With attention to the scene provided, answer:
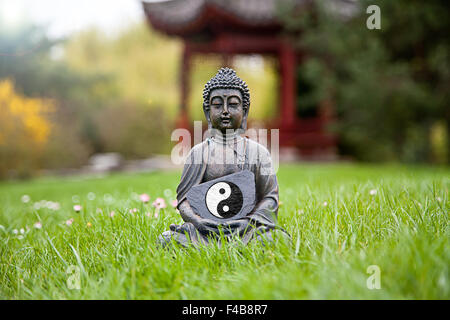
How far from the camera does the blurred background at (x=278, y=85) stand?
7688 millimetres

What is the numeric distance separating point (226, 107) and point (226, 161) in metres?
0.37

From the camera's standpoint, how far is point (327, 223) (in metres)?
2.44

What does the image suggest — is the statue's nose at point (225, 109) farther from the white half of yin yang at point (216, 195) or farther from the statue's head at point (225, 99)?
the white half of yin yang at point (216, 195)

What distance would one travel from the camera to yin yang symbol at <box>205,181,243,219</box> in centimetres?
236

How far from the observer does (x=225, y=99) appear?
2.38 m

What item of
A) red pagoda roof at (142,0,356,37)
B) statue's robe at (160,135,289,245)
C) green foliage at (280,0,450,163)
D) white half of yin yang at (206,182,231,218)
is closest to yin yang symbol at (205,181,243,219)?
white half of yin yang at (206,182,231,218)

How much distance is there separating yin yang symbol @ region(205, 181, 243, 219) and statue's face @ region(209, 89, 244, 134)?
0.41 m

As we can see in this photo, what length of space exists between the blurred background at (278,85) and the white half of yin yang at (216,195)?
20.1ft

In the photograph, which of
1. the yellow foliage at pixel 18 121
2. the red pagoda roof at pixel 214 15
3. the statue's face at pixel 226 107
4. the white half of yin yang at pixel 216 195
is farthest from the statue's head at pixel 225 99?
the yellow foliage at pixel 18 121

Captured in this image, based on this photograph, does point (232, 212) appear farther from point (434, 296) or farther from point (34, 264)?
point (34, 264)

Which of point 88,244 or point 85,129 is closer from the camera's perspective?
point 88,244

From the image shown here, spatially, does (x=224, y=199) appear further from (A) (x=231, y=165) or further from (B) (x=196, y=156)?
(B) (x=196, y=156)

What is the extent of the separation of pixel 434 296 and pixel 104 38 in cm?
2599
